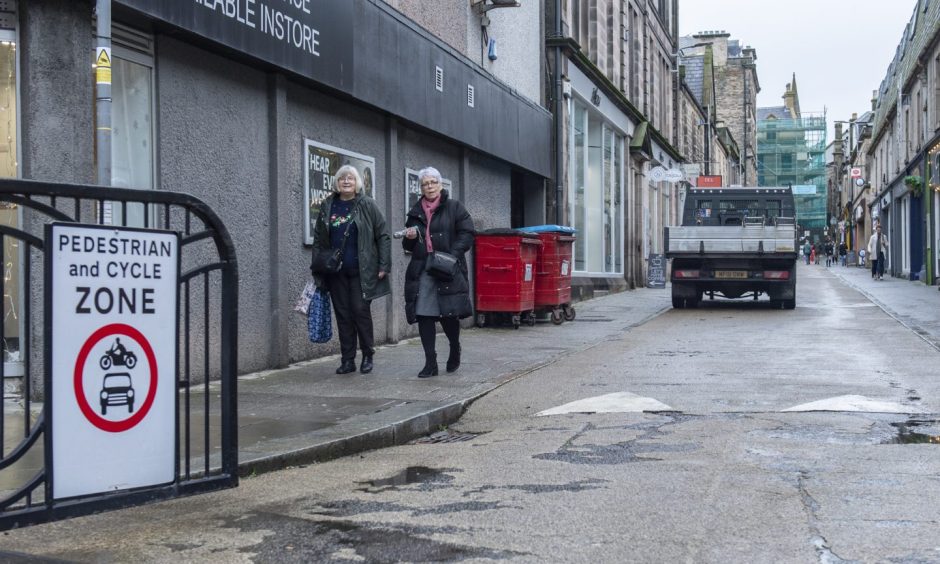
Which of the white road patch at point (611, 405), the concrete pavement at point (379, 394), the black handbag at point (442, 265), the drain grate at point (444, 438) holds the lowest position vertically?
the drain grate at point (444, 438)

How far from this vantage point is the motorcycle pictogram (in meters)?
4.00

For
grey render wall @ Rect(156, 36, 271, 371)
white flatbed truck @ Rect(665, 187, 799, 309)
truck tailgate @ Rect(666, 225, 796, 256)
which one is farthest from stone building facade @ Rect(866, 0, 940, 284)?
grey render wall @ Rect(156, 36, 271, 371)

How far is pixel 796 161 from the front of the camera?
113m

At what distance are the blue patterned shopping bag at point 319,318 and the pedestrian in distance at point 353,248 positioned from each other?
0.09 m

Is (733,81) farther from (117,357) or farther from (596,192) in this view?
(117,357)

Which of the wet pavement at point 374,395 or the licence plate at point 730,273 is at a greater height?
the licence plate at point 730,273

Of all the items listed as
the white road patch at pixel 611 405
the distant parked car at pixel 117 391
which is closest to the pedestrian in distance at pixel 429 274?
the white road patch at pixel 611 405

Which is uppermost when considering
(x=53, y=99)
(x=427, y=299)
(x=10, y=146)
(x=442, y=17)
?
(x=442, y=17)

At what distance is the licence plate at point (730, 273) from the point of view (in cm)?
2014

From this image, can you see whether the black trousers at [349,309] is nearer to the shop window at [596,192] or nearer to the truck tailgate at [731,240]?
the truck tailgate at [731,240]

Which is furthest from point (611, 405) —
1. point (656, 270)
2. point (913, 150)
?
point (913, 150)

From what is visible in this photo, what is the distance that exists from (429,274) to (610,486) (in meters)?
4.41

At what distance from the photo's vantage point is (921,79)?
33.5 metres

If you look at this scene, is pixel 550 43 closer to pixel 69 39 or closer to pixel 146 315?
pixel 69 39
